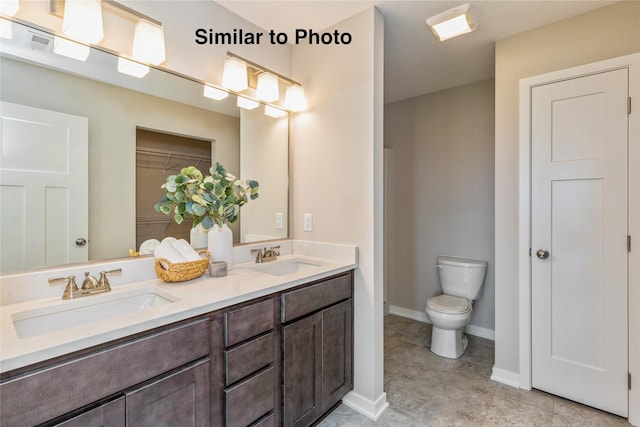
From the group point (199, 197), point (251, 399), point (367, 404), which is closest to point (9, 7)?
point (199, 197)

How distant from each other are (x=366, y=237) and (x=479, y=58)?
1812 millimetres

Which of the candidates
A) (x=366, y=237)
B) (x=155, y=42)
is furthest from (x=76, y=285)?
(x=366, y=237)

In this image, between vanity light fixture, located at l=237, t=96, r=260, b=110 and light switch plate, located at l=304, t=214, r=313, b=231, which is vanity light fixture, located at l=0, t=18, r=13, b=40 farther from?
light switch plate, located at l=304, t=214, r=313, b=231

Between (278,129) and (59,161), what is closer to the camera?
(59,161)

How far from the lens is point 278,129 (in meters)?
2.23

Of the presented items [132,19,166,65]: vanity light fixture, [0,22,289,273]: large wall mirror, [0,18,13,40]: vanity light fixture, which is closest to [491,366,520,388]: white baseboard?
[0,22,289,273]: large wall mirror

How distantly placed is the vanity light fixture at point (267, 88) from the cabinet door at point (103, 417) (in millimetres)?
1776

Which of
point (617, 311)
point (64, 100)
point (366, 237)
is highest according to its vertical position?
point (64, 100)

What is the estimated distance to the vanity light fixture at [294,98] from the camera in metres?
2.15

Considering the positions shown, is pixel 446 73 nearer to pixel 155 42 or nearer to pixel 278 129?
pixel 278 129

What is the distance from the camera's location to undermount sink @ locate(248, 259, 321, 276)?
1.90m

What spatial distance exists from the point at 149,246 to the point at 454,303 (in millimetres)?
2370

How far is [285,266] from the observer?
6.55 feet

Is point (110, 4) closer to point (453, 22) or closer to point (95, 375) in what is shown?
point (95, 375)
